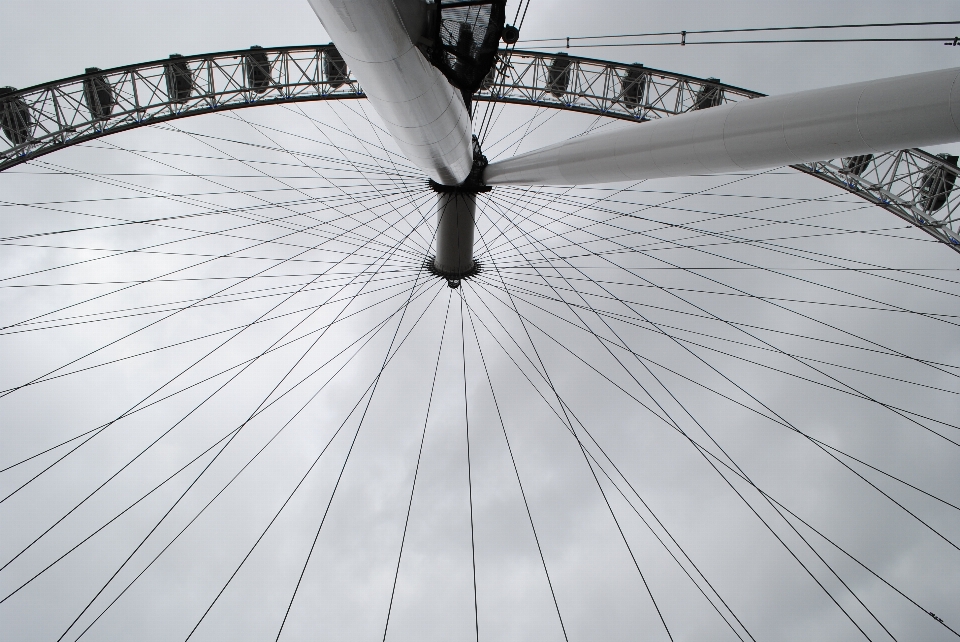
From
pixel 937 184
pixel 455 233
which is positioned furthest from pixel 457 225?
pixel 937 184

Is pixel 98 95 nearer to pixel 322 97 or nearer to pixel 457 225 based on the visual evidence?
pixel 322 97

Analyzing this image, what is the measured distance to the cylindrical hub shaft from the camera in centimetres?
1468

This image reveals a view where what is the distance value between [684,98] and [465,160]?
1237 cm

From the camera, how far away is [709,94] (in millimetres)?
18922

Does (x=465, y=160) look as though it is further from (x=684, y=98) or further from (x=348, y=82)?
(x=684, y=98)

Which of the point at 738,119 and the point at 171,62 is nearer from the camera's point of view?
the point at 738,119

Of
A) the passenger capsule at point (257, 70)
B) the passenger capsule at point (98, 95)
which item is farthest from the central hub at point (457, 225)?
the passenger capsule at point (98, 95)

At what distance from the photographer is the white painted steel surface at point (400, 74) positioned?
19.0 ft

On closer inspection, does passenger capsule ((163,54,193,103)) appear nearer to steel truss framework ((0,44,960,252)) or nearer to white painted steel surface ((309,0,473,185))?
steel truss framework ((0,44,960,252))

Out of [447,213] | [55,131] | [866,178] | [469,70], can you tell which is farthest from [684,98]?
[55,131]

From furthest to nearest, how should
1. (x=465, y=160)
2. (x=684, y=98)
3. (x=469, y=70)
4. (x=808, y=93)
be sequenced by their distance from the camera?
(x=684, y=98) < (x=465, y=160) < (x=469, y=70) < (x=808, y=93)

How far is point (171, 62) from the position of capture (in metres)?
18.3

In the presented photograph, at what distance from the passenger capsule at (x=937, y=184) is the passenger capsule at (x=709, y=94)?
716 cm

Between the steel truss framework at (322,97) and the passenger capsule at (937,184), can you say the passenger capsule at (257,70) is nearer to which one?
the steel truss framework at (322,97)
